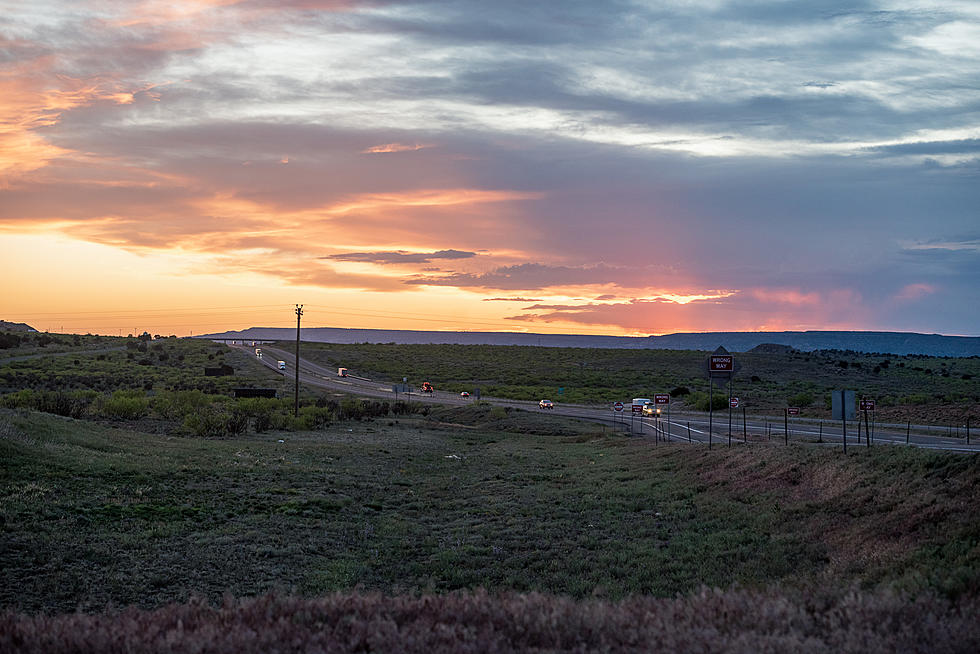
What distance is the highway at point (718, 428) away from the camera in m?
36.9

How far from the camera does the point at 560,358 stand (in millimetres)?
190375

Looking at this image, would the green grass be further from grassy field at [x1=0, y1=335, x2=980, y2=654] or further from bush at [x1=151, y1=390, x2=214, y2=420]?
grassy field at [x1=0, y1=335, x2=980, y2=654]

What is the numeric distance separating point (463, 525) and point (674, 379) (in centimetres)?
10384

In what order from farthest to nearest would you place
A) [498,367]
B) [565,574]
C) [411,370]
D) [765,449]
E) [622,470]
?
[498,367] < [411,370] < [622,470] < [765,449] < [565,574]

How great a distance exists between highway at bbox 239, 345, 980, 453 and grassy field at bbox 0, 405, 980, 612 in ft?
28.7


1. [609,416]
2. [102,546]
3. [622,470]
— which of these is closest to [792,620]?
[102,546]

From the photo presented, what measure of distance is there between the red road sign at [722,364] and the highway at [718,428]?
3068 millimetres

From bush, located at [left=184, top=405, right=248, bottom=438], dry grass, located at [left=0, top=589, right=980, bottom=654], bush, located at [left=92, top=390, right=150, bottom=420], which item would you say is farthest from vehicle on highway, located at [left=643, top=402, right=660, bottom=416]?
dry grass, located at [left=0, top=589, right=980, bottom=654]

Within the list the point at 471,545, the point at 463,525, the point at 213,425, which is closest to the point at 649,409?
the point at 213,425

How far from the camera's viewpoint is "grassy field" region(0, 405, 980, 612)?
42.1 feet

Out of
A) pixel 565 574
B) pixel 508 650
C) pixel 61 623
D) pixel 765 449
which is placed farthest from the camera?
pixel 765 449

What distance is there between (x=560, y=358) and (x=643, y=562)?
176 m

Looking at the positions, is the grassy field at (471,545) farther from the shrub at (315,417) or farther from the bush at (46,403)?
the shrub at (315,417)

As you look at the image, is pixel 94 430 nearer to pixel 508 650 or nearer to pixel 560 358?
pixel 508 650
